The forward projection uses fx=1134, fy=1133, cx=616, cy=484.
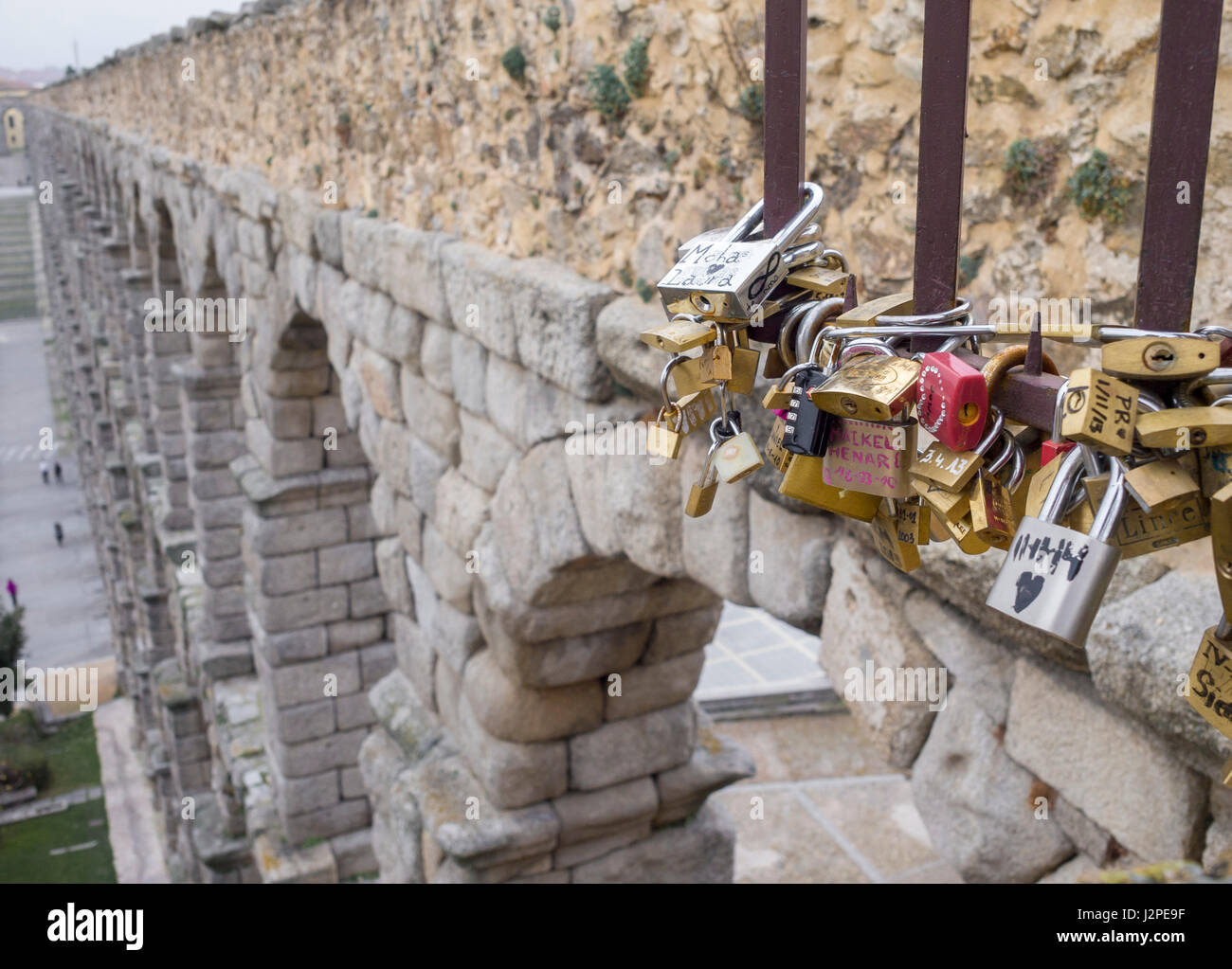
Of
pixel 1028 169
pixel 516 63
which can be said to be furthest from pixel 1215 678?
pixel 516 63

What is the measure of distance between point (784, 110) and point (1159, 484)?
695 mm

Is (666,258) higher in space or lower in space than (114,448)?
higher

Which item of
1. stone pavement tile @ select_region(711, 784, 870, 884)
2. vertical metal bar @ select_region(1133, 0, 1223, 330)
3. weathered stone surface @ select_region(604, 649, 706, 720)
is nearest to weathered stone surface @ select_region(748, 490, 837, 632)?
vertical metal bar @ select_region(1133, 0, 1223, 330)

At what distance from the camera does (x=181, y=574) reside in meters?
11.2

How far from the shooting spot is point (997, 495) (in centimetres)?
108

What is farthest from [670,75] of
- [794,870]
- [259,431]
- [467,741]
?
[794,870]

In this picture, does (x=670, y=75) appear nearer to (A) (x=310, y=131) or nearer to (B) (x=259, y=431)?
(A) (x=310, y=131)

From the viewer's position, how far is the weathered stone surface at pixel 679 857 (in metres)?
4.82

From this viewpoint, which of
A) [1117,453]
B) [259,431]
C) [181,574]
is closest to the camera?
[1117,453]

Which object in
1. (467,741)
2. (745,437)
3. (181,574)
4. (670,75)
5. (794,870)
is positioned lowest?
(794,870)

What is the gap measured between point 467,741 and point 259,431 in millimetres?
3951

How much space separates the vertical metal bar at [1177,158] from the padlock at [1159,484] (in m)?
0.16

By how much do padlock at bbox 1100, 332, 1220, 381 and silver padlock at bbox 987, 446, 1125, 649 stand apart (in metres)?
0.08

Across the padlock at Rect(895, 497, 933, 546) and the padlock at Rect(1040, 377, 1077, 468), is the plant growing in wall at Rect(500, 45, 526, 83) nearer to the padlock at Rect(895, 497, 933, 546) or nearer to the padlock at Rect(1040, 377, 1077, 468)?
the padlock at Rect(895, 497, 933, 546)
